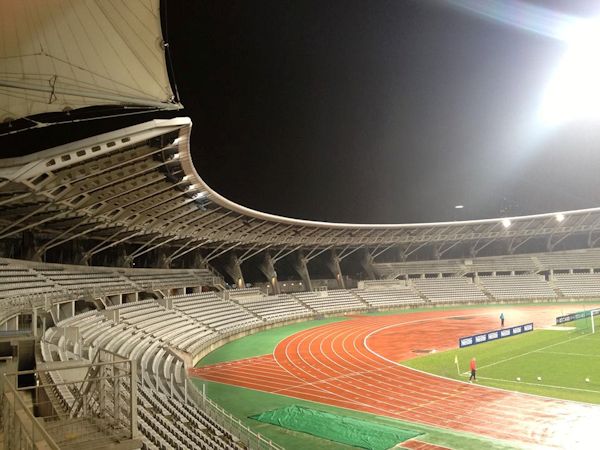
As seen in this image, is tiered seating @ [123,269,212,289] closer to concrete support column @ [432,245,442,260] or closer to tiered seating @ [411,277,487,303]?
tiered seating @ [411,277,487,303]

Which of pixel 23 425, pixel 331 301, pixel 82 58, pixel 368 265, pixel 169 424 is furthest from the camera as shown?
pixel 368 265

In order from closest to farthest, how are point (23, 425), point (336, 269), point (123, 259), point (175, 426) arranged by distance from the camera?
point (23, 425), point (175, 426), point (123, 259), point (336, 269)

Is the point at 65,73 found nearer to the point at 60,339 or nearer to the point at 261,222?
the point at 60,339

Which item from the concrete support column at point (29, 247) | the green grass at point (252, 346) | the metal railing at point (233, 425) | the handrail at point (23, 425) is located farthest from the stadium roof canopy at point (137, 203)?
the handrail at point (23, 425)

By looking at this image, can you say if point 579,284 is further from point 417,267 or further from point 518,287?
point 417,267

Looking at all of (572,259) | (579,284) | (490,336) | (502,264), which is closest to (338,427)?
(490,336)

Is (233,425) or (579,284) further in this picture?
(579,284)

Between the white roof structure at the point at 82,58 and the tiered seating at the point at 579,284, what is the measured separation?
50.8 m

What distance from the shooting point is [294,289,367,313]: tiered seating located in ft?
157

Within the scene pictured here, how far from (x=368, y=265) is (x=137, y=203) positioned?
3923cm

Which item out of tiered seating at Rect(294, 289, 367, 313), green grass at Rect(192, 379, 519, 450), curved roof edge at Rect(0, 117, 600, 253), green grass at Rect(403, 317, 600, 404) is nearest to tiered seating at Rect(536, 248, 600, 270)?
curved roof edge at Rect(0, 117, 600, 253)

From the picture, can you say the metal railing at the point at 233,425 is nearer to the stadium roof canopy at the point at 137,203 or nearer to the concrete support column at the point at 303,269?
the stadium roof canopy at the point at 137,203

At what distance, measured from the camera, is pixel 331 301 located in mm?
49875

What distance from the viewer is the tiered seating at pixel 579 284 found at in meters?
51.0
